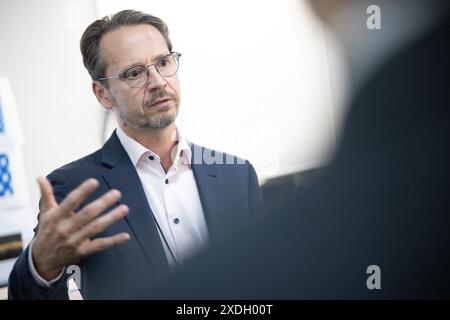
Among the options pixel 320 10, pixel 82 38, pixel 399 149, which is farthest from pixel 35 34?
pixel 399 149

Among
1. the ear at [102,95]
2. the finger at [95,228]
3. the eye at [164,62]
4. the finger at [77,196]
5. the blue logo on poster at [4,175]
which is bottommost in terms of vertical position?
the finger at [95,228]

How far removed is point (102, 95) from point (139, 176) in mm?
229

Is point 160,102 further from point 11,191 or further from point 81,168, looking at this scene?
point 11,191

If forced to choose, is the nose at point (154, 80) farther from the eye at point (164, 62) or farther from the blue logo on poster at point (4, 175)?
the blue logo on poster at point (4, 175)

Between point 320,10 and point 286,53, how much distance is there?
16 cm

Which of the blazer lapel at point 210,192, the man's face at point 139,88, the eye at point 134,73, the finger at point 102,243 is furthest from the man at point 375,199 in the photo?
the eye at point 134,73

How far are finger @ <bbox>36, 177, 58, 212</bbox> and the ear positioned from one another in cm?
28

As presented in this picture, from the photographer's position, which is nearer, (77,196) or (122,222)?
(77,196)

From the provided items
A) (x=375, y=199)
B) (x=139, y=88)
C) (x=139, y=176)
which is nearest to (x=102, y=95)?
(x=139, y=88)

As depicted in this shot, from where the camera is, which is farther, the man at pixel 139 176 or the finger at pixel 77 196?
the man at pixel 139 176

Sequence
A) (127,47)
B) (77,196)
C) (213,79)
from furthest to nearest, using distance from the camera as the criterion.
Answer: (213,79)
(127,47)
(77,196)

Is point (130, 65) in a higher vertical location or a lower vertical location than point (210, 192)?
higher

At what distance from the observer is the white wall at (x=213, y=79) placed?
150 centimetres

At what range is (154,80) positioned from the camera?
1479mm
